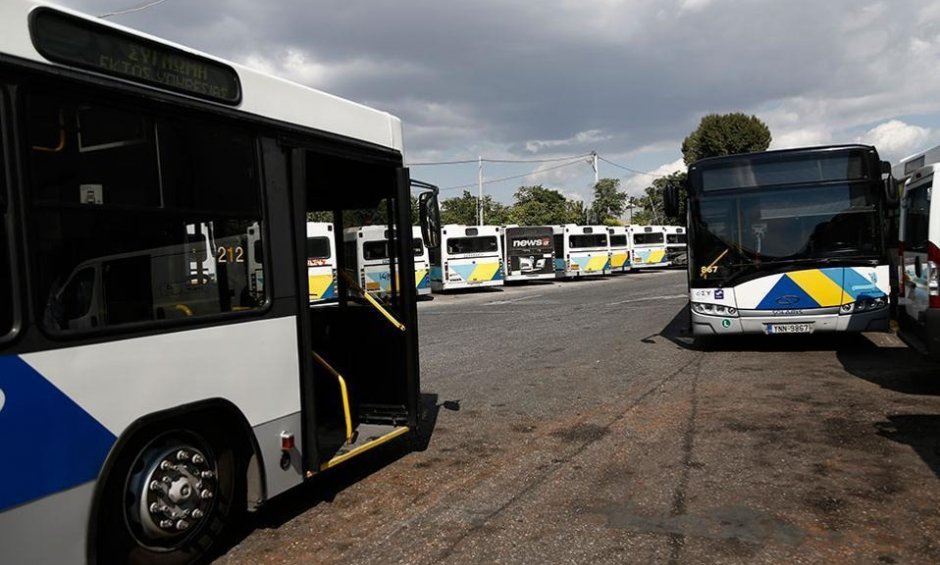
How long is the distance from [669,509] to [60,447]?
343 cm

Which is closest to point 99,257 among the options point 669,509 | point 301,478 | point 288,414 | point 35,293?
point 35,293

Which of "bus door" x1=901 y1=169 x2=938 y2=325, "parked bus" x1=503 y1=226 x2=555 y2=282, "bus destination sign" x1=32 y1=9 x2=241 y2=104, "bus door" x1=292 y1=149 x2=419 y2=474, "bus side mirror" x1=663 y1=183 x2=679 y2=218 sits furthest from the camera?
"parked bus" x1=503 y1=226 x2=555 y2=282

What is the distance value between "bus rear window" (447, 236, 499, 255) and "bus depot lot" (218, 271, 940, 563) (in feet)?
66.4

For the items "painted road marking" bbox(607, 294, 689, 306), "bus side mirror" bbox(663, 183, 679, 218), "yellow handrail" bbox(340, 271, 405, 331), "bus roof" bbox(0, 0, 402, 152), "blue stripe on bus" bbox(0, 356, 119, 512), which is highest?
"bus roof" bbox(0, 0, 402, 152)

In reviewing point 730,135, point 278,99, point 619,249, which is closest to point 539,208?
point 730,135

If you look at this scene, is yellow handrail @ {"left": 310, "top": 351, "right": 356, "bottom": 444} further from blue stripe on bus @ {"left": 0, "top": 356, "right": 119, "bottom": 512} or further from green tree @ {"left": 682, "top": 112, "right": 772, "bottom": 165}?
green tree @ {"left": 682, "top": 112, "right": 772, "bottom": 165}

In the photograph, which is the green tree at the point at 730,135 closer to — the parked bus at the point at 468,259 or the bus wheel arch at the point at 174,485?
the parked bus at the point at 468,259

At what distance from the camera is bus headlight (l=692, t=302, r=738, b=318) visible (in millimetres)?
10180

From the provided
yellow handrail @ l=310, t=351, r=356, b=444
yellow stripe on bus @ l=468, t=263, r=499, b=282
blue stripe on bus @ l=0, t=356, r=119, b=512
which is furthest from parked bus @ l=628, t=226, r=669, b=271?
blue stripe on bus @ l=0, t=356, r=119, b=512

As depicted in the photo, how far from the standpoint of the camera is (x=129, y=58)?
11.6 feet

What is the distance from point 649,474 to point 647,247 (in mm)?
40814

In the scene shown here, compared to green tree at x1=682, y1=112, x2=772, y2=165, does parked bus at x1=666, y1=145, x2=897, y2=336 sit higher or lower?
lower

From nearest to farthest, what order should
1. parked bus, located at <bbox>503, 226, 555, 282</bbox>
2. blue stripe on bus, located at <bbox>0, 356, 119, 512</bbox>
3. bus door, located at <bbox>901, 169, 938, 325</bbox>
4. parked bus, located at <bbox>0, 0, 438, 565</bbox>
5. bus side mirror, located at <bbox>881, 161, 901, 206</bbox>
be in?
blue stripe on bus, located at <bbox>0, 356, 119, 512</bbox>
parked bus, located at <bbox>0, 0, 438, 565</bbox>
bus door, located at <bbox>901, 169, 938, 325</bbox>
bus side mirror, located at <bbox>881, 161, 901, 206</bbox>
parked bus, located at <bbox>503, 226, 555, 282</bbox>

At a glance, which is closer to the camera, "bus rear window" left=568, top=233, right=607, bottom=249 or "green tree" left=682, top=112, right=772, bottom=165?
"bus rear window" left=568, top=233, right=607, bottom=249
